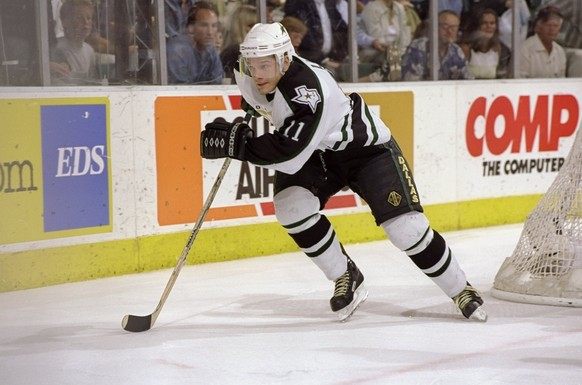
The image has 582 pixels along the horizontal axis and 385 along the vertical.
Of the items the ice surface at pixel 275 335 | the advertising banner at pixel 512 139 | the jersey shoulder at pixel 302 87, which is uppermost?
the jersey shoulder at pixel 302 87

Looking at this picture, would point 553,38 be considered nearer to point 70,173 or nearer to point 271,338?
point 70,173

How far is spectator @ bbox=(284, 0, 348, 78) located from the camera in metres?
5.97

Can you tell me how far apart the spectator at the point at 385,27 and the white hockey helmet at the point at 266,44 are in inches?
110

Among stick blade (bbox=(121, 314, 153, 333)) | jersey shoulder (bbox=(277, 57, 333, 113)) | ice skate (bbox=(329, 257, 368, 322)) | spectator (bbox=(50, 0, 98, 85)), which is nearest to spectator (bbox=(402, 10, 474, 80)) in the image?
spectator (bbox=(50, 0, 98, 85))

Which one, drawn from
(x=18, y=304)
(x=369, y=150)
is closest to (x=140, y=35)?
(x=18, y=304)

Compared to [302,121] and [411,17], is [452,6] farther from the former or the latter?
[302,121]

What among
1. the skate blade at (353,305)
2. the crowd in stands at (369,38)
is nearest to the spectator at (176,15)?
the crowd in stands at (369,38)

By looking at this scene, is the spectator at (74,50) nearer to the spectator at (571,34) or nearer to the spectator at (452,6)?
the spectator at (452,6)

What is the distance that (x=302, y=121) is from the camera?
3.46 meters

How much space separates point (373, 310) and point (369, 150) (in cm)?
68

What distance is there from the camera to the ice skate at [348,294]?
3.85 meters

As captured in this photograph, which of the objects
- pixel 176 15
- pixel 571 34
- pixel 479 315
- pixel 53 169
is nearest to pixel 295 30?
pixel 176 15

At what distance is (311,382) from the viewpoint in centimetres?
292

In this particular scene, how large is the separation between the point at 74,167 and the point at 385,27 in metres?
2.38
